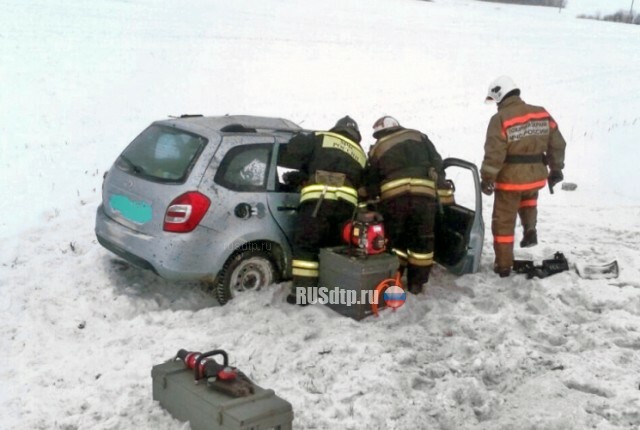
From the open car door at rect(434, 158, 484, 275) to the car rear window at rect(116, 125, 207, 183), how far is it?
2.53 metres

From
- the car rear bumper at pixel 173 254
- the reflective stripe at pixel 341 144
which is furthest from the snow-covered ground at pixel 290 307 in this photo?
the reflective stripe at pixel 341 144

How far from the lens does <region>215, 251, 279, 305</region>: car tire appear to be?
5738mm

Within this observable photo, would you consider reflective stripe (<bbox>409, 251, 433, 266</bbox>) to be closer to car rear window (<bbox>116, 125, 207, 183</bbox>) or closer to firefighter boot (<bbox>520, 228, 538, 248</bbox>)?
firefighter boot (<bbox>520, 228, 538, 248</bbox>)

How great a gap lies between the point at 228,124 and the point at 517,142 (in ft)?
9.39

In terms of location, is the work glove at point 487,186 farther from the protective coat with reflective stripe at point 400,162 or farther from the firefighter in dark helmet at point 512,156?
the protective coat with reflective stripe at point 400,162

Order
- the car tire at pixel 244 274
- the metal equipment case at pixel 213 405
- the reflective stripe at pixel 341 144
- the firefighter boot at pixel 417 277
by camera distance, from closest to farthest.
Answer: the metal equipment case at pixel 213 405, the car tire at pixel 244 274, the reflective stripe at pixel 341 144, the firefighter boot at pixel 417 277

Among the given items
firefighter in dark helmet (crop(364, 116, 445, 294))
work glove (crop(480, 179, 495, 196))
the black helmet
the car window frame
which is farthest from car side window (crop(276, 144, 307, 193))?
work glove (crop(480, 179, 495, 196))

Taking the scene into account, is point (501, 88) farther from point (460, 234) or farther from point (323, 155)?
point (323, 155)

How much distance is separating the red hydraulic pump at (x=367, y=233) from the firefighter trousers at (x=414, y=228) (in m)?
0.43

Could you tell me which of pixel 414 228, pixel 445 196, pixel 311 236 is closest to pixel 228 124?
pixel 311 236

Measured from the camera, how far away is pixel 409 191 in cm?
607

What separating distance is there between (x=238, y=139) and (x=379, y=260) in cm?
164

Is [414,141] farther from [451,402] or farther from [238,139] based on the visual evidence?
[451,402]

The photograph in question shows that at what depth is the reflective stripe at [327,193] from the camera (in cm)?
581
